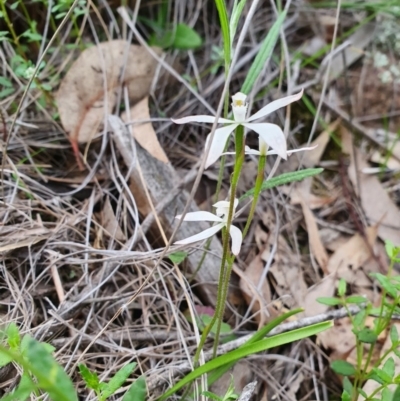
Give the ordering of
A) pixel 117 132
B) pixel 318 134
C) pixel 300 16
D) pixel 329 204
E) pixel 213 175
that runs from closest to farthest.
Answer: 1. pixel 117 132
2. pixel 213 175
3. pixel 329 204
4. pixel 318 134
5. pixel 300 16

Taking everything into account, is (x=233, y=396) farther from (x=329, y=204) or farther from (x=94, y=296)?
(x=329, y=204)

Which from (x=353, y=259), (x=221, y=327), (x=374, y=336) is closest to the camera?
(x=374, y=336)

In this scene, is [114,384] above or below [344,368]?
above

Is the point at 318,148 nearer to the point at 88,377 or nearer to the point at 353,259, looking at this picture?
the point at 353,259

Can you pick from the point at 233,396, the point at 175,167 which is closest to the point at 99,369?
the point at 233,396

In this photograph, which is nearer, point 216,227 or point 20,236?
point 216,227

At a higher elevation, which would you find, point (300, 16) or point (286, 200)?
point (300, 16)

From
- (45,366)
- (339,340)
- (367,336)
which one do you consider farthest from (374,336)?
(45,366)

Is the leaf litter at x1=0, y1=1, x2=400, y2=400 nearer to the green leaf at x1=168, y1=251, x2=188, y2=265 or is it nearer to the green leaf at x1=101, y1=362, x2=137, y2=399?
the green leaf at x1=168, y1=251, x2=188, y2=265
